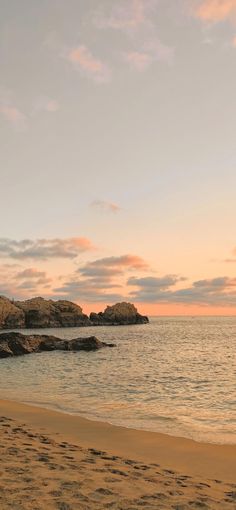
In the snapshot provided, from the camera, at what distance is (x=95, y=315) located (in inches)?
6801

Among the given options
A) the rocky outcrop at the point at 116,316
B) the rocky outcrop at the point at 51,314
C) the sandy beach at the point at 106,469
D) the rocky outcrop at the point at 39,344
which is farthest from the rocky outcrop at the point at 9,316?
the sandy beach at the point at 106,469

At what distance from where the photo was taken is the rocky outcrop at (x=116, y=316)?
17050 cm

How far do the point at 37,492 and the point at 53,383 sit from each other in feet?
70.9

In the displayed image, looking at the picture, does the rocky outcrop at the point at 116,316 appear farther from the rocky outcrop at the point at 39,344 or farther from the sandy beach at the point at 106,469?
the sandy beach at the point at 106,469

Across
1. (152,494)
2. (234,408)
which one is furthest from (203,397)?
(152,494)

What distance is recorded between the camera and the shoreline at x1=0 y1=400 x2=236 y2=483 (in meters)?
11.2

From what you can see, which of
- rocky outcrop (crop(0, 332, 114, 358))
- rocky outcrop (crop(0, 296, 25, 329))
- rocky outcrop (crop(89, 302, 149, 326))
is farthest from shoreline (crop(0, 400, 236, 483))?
rocky outcrop (crop(89, 302, 149, 326))

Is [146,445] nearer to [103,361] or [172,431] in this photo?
[172,431]

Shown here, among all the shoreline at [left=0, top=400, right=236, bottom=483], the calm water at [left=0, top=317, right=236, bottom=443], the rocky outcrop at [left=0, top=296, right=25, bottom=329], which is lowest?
the shoreline at [left=0, top=400, right=236, bottom=483]

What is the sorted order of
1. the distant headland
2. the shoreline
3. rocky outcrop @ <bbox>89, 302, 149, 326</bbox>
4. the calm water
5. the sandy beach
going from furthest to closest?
1. rocky outcrop @ <bbox>89, 302, 149, 326</bbox>
2. the distant headland
3. the calm water
4. the shoreline
5. the sandy beach

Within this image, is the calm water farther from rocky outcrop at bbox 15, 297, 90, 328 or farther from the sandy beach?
rocky outcrop at bbox 15, 297, 90, 328

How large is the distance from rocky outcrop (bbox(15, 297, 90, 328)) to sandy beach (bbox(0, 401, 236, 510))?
132686mm

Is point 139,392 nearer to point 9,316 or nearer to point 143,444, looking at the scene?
point 143,444

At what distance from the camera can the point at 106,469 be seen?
32.3 feet
